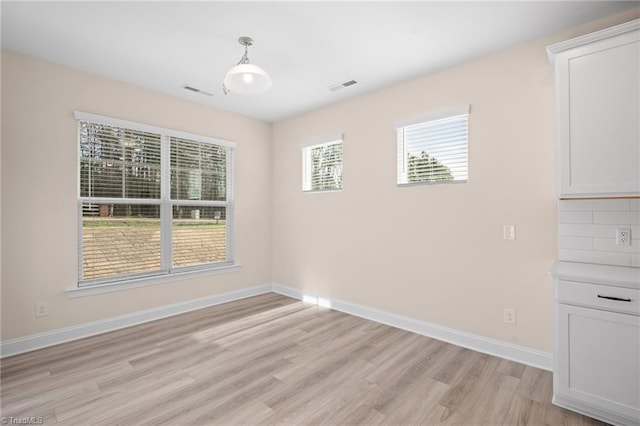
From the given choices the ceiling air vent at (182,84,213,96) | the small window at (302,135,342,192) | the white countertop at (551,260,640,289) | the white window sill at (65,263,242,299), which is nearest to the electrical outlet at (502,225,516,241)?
the white countertop at (551,260,640,289)

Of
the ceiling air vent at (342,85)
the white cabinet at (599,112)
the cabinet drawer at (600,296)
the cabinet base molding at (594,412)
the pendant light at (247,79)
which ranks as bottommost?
the cabinet base molding at (594,412)

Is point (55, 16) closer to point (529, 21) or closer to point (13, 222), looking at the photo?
point (13, 222)

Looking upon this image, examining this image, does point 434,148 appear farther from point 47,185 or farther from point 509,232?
point 47,185

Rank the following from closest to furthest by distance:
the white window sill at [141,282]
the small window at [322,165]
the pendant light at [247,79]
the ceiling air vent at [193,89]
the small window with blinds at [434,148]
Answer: the pendant light at [247,79]
the small window with blinds at [434,148]
the white window sill at [141,282]
the ceiling air vent at [193,89]
the small window at [322,165]

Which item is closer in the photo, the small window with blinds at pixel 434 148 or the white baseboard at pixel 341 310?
the white baseboard at pixel 341 310

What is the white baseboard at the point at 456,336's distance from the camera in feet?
8.79

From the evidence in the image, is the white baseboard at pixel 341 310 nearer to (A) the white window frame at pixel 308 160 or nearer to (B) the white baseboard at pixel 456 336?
(B) the white baseboard at pixel 456 336

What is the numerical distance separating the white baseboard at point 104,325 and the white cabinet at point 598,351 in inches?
152

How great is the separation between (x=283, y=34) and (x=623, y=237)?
304 cm

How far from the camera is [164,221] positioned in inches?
157

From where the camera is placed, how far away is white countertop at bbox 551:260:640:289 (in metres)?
1.90

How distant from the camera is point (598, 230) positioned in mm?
2359

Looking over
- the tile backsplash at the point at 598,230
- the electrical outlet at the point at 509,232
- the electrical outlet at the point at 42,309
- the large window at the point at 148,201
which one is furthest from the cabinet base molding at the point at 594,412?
the electrical outlet at the point at 42,309

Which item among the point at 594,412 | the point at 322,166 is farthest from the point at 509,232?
the point at 322,166
